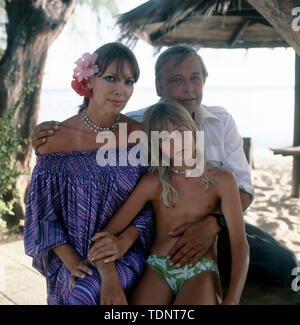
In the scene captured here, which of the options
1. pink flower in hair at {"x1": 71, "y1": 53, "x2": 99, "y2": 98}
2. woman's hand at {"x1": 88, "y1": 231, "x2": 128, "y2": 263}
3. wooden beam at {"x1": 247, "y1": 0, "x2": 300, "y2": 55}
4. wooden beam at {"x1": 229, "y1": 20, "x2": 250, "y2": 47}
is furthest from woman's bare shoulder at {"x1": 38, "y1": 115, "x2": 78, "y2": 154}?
wooden beam at {"x1": 229, "y1": 20, "x2": 250, "y2": 47}

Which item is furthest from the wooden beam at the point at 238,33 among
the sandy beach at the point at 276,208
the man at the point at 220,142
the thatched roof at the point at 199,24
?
the man at the point at 220,142

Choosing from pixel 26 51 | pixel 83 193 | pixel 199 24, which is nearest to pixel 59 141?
pixel 83 193

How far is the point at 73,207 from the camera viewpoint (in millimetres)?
1952

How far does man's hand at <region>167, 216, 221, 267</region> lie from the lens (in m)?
1.85

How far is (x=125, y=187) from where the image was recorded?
197 centimetres

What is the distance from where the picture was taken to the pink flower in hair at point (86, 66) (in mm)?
1936

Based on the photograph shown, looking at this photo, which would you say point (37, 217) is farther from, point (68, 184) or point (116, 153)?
point (116, 153)

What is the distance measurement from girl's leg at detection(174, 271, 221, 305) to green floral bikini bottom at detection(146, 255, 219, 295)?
0.09ft

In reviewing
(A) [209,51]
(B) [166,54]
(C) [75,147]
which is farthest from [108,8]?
(C) [75,147]

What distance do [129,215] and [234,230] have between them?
1.77ft

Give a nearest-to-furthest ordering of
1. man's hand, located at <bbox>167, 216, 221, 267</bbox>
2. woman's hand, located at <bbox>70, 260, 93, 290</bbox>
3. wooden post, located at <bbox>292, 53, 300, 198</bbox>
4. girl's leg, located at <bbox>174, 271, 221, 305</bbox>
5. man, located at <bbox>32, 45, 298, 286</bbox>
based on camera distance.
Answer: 1. girl's leg, located at <bbox>174, 271, 221, 305</bbox>
2. woman's hand, located at <bbox>70, 260, 93, 290</bbox>
3. man's hand, located at <bbox>167, 216, 221, 267</bbox>
4. man, located at <bbox>32, 45, 298, 286</bbox>
5. wooden post, located at <bbox>292, 53, 300, 198</bbox>
